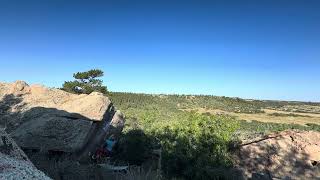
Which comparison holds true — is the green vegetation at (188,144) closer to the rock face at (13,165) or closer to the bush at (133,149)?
the bush at (133,149)

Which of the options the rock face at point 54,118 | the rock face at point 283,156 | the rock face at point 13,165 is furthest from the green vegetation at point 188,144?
the rock face at point 13,165

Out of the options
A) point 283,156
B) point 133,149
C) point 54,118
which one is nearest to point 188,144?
point 133,149

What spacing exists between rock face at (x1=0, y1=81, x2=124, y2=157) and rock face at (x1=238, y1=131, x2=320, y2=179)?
6249mm

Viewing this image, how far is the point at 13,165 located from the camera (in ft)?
28.0

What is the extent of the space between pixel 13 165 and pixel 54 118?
8.58 m

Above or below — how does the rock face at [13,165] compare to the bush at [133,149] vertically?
above

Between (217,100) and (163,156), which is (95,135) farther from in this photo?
(217,100)

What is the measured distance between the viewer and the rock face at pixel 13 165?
26.3 feet

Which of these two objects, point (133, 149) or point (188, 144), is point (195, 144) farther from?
point (133, 149)

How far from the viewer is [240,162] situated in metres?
21.6

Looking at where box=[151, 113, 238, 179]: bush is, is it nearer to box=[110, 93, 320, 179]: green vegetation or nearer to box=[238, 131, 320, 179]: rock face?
box=[110, 93, 320, 179]: green vegetation

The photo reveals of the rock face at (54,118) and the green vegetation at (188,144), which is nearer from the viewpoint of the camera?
the rock face at (54,118)

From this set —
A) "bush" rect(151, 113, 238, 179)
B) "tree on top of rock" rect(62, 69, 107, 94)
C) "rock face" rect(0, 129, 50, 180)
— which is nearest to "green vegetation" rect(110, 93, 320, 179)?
"bush" rect(151, 113, 238, 179)

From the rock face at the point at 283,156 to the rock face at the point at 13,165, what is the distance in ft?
43.6
